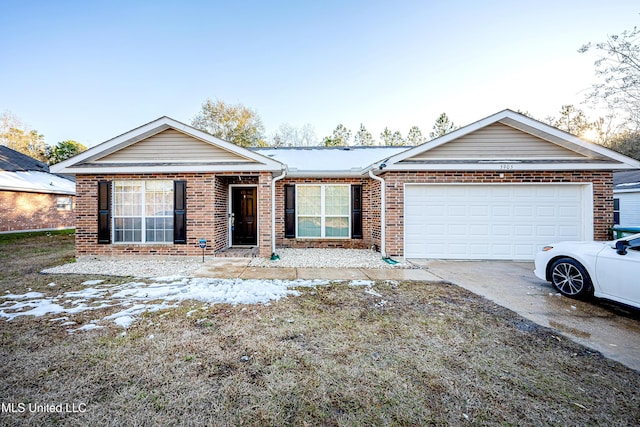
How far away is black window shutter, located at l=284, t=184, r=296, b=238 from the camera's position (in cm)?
948

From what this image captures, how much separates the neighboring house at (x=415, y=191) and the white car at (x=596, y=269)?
2683mm

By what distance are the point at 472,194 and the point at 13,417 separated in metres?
8.88

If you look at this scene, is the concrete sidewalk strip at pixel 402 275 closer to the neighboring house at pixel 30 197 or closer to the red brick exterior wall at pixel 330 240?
the red brick exterior wall at pixel 330 240

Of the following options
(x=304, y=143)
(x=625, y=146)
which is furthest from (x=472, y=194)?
(x=304, y=143)

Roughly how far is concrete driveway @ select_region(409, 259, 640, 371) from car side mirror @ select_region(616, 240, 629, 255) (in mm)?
941

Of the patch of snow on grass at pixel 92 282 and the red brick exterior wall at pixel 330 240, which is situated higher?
the red brick exterior wall at pixel 330 240

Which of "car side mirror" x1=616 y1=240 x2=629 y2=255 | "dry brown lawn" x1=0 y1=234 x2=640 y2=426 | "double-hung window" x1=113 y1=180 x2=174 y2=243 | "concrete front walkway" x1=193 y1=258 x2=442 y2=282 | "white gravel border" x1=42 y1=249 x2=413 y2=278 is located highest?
"double-hung window" x1=113 y1=180 x2=174 y2=243

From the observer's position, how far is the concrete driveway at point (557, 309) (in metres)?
3.12

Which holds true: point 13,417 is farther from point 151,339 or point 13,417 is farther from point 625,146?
point 625,146

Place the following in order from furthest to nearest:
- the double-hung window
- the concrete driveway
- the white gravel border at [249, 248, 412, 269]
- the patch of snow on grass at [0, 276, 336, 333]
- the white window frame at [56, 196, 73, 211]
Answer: the white window frame at [56, 196, 73, 211] → the double-hung window → the white gravel border at [249, 248, 412, 269] → the patch of snow on grass at [0, 276, 336, 333] → the concrete driveway

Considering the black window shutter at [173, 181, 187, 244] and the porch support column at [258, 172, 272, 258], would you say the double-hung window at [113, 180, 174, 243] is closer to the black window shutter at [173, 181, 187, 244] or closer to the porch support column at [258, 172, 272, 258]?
the black window shutter at [173, 181, 187, 244]

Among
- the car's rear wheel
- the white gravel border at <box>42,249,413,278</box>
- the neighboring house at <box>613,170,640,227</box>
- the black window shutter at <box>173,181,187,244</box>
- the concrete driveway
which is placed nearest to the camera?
the concrete driveway

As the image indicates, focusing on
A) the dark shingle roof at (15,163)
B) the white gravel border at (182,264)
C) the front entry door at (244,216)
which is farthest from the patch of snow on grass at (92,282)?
the dark shingle roof at (15,163)

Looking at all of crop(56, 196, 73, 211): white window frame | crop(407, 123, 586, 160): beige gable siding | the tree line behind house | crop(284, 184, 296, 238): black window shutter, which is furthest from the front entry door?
the tree line behind house
